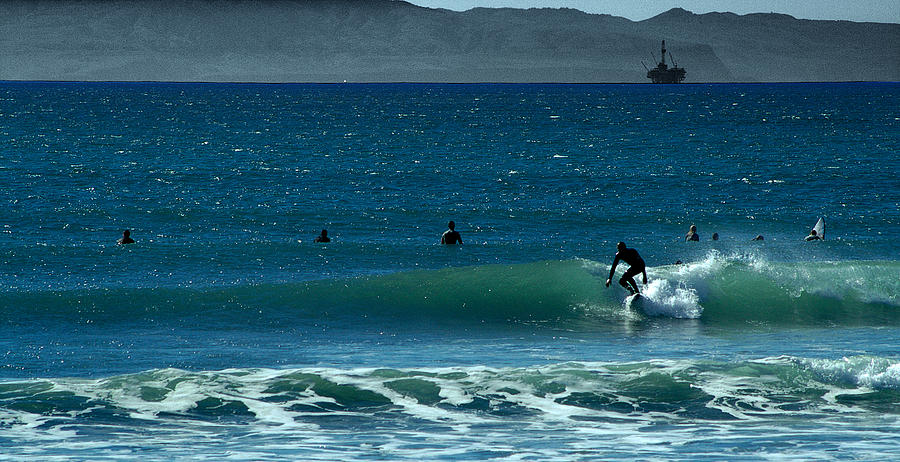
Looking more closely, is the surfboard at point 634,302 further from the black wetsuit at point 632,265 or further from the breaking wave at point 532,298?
the black wetsuit at point 632,265

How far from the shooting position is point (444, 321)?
76.3 feet

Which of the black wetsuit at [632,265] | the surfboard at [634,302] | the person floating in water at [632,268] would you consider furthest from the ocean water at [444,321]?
the black wetsuit at [632,265]

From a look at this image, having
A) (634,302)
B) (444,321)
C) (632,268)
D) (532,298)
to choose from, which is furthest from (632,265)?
(444,321)

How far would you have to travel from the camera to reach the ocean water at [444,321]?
573 inches

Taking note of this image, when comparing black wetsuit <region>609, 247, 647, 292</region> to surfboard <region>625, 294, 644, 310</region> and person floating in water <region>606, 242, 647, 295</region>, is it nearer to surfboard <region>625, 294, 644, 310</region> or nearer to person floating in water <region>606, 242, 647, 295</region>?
person floating in water <region>606, 242, 647, 295</region>

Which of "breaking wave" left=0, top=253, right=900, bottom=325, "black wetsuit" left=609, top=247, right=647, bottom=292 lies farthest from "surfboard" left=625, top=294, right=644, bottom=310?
"black wetsuit" left=609, top=247, right=647, bottom=292

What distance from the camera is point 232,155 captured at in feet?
234

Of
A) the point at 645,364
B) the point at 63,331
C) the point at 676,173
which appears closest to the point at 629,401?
the point at 645,364

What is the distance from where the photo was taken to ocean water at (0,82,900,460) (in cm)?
1455

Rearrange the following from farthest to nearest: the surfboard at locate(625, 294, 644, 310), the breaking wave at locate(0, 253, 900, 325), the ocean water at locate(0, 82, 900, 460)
Result: 1. the surfboard at locate(625, 294, 644, 310)
2. the breaking wave at locate(0, 253, 900, 325)
3. the ocean water at locate(0, 82, 900, 460)

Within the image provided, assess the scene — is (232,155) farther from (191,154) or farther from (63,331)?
(63,331)

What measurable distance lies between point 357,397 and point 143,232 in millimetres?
23107

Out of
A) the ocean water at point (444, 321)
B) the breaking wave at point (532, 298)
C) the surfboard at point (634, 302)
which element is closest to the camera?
the ocean water at point (444, 321)

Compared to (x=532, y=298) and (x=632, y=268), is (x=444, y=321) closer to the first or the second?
(x=532, y=298)
